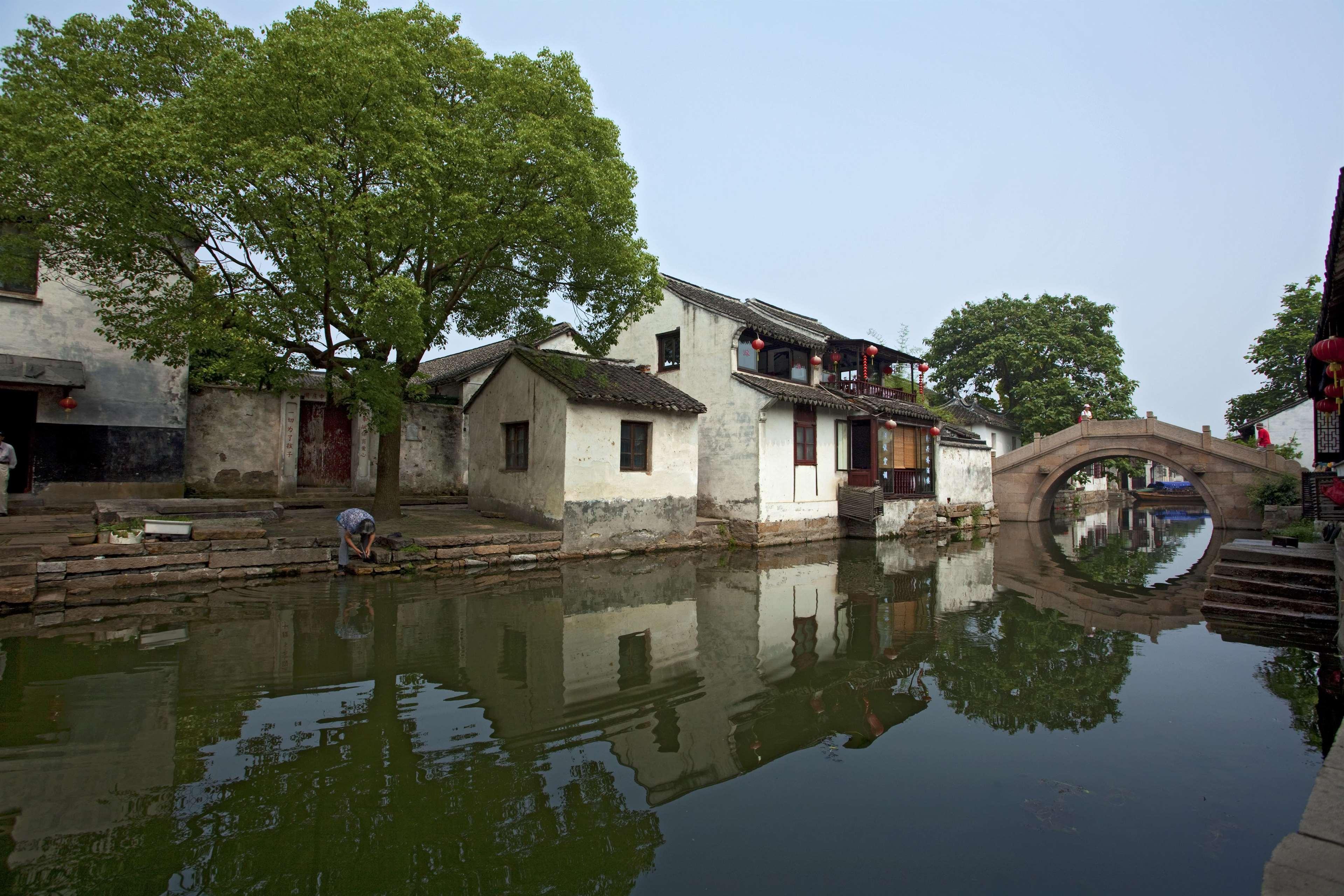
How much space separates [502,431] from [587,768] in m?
11.1

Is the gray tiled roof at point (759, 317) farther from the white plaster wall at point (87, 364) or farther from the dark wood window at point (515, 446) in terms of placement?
the white plaster wall at point (87, 364)

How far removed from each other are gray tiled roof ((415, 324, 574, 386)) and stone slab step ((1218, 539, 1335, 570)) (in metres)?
13.1

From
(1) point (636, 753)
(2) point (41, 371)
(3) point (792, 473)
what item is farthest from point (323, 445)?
(1) point (636, 753)

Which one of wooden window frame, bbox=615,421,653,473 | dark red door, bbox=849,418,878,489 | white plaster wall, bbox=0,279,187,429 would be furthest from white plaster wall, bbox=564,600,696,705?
dark red door, bbox=849,418,878,489

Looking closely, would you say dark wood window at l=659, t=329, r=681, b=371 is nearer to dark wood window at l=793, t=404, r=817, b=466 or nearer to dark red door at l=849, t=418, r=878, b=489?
dark wood window at l=793, t=404, r=817, b=466

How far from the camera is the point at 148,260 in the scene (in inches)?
386

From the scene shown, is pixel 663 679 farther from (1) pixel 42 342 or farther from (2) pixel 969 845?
(1) pixel 42 342

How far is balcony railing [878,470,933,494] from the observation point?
18.1m

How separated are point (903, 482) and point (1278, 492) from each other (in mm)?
9755

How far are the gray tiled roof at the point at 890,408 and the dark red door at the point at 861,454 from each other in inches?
17.0

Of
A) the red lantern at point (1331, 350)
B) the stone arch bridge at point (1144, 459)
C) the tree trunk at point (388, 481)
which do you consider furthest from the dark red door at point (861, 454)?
the tree trunk at point (388, 481)

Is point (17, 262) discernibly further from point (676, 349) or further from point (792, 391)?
point (792, 391)

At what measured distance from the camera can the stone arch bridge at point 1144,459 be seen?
19.2 meters

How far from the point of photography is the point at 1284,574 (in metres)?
8.04
